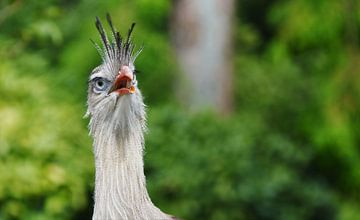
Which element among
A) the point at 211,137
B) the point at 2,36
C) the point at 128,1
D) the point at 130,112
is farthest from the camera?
the point at 128,1

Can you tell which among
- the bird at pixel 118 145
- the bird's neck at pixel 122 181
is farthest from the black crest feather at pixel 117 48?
the bird's neck at pixel 122 181

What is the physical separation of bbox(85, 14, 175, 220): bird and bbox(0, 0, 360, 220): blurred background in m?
2.34

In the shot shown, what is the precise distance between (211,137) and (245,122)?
1202 mm

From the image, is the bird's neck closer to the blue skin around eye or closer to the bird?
the bird

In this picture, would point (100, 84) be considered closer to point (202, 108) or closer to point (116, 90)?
point (116, 90)

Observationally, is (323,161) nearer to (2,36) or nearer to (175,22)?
(175,22)

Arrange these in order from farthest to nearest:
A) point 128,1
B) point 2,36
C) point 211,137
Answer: point 128,1
point 211,137
point 2,36

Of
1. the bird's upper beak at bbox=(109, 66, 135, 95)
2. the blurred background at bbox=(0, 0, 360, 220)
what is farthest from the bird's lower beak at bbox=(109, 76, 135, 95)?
the blurred background at bbox=(0, 0, 360, 220)

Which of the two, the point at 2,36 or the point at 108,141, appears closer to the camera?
the point at 108,141

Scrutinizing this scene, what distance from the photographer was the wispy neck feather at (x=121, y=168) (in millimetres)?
4461

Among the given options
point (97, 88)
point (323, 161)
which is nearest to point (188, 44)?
point (323, 161)

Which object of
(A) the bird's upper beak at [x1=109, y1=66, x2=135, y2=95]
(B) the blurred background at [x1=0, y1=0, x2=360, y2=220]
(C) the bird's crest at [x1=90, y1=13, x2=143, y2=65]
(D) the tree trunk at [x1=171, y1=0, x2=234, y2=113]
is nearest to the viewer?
(A) the bird's upper beak at [x1=109, y1=66, x2=135, y2=95]

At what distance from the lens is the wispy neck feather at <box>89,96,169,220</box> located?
4.46 m

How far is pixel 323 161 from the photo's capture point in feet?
45.9
